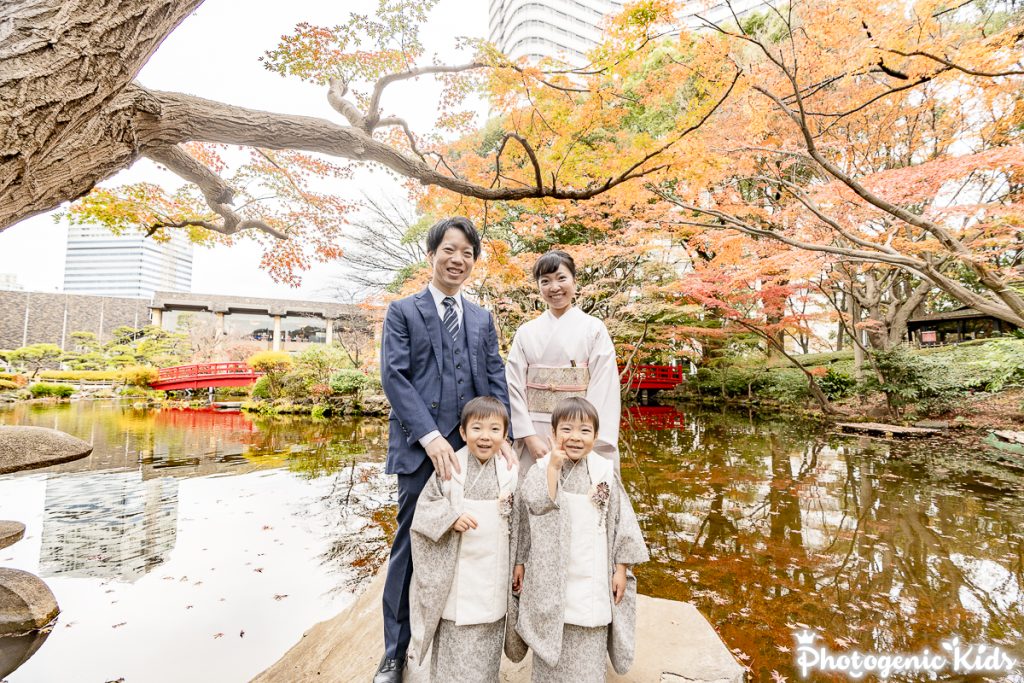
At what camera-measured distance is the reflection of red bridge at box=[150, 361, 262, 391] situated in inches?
668

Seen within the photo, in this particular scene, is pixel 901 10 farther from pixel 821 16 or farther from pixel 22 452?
pixel 22 452

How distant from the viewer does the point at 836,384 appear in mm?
12000

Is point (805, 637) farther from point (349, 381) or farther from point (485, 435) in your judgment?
point (349, 381)

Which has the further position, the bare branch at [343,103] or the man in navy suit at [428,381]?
the bare branch at [343,103]

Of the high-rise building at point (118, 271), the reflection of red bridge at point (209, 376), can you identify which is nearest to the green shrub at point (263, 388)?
the reflection of red bridge at point (209, 376)

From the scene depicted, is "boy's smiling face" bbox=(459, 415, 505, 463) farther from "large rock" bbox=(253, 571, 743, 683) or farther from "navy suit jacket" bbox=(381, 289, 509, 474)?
"large rock" bbox=(253, 571, 743, 683)

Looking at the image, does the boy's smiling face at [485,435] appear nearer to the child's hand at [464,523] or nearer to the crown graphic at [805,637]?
the child's hand at [464,523]

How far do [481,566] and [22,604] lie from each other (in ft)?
9.83

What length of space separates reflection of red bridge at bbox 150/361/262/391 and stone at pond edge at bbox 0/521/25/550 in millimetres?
14648

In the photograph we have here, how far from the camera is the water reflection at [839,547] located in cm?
260

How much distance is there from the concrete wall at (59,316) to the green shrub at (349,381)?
21.7m

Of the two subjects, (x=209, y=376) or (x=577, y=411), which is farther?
(x=209, y=376)

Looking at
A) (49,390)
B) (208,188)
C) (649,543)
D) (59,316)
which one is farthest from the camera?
(59,316)

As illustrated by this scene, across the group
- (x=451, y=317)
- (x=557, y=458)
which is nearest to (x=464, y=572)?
(x=557, y=458)
